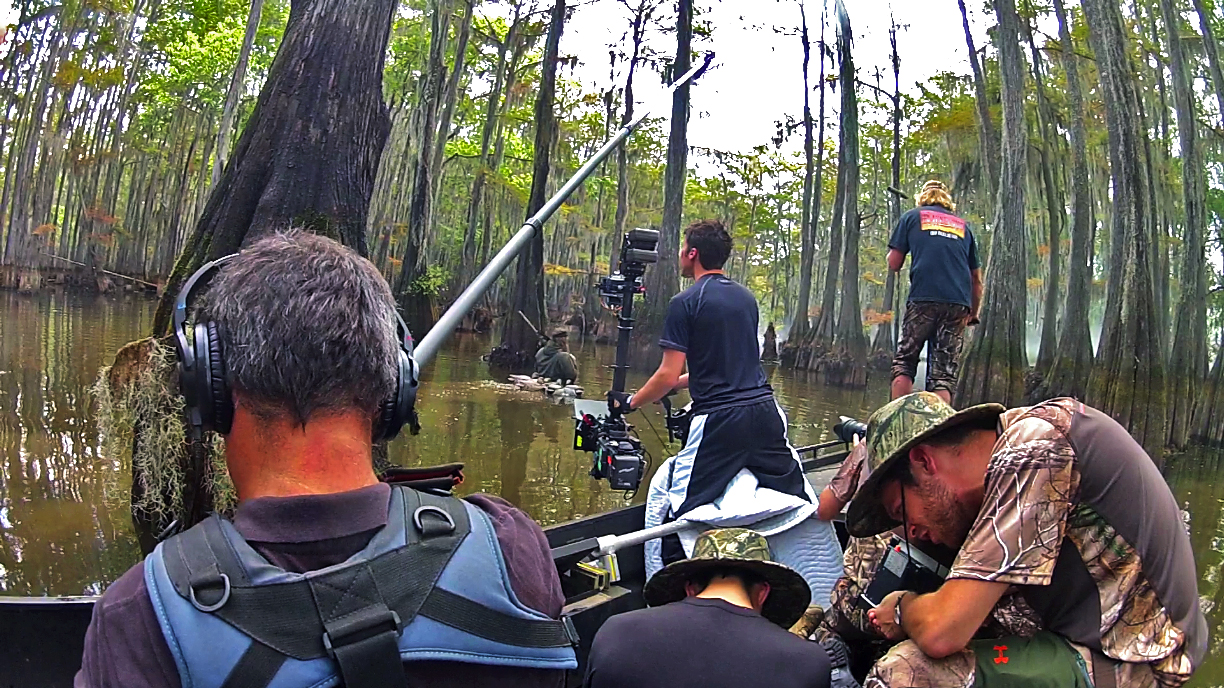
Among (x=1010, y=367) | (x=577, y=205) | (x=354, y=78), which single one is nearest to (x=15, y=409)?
(x=354, y=78)

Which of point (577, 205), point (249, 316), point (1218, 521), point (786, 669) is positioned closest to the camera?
point (249, 316)

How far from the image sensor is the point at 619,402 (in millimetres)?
4445

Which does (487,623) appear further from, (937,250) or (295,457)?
(937,250)

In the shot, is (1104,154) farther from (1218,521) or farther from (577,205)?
(1218,521)

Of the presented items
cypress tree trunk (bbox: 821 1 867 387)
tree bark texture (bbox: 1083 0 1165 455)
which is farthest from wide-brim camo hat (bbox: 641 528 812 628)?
cypress tree trunk (bbox: 821 1 867 387)

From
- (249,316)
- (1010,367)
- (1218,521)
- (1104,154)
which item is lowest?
(1218,521)

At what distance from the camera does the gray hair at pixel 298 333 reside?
1.18 m

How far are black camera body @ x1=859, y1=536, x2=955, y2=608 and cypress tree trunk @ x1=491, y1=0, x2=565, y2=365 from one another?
47.3 feet

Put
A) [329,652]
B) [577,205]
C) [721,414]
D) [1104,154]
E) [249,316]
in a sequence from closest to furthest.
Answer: [329,652] < [249,316] < [721,414] < [1104,154] < [577,205]

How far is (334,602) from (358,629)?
0.14 feet

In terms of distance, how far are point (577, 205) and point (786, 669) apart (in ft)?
130

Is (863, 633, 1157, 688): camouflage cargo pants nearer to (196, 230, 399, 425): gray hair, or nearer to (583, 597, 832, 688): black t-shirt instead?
(583, 597, 832, 688): black t-shirt

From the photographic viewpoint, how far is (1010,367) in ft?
41.1

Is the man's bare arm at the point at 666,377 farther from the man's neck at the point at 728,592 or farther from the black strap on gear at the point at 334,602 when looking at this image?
the black strap on gear at the point at 334,602
